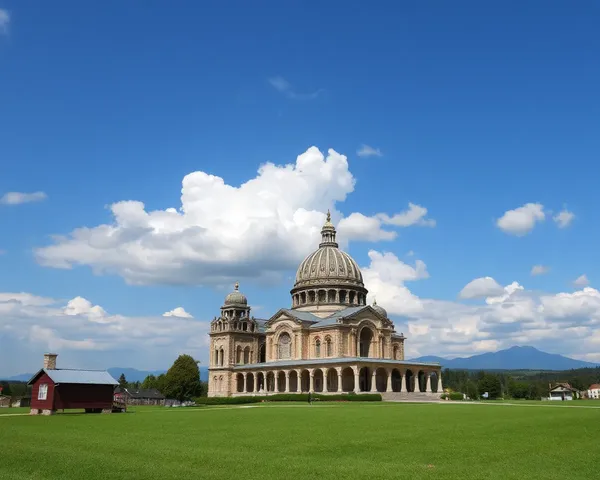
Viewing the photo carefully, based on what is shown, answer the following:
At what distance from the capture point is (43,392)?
47031 mm

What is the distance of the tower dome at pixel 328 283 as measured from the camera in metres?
102

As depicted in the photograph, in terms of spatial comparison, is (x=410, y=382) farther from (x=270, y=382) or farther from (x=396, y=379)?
(x=270, y=382)

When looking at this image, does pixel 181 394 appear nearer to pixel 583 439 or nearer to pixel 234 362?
pixel 234 362

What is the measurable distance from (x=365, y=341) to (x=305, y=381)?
10882 mm

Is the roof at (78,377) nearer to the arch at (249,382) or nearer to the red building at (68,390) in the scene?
the red building at (68,390)

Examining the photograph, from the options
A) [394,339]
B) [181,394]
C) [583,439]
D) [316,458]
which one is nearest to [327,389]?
[394,339]

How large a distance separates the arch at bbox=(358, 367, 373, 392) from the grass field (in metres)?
59.9

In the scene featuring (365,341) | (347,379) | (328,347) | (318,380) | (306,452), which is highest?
(365,341)

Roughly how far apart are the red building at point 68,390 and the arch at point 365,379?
45.4 meters

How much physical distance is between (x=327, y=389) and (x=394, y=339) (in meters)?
19.7

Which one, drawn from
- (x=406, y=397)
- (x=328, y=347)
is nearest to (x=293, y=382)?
(x=328, y=347)

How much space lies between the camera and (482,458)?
1786 centimetres

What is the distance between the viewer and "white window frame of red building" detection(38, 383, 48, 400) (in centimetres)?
4675

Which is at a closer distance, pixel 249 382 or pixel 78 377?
pixel 78 377
